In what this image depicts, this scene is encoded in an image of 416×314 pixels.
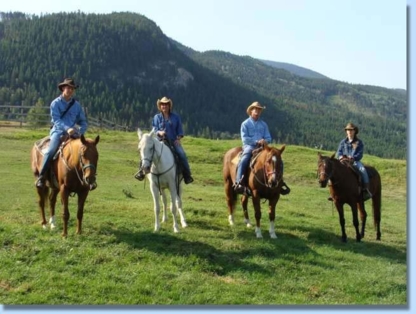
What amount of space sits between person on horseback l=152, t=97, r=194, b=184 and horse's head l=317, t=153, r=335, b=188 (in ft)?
10.6

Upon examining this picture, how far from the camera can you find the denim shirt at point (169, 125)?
12219mm

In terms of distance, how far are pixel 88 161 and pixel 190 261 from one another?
285 centimetres

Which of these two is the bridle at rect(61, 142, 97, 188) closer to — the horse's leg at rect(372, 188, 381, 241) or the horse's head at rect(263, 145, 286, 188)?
the horse's head at rect(263, 145, 286, 188)

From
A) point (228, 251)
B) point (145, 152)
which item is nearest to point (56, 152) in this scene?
point (145, 152)

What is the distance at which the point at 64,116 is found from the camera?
1070 cm

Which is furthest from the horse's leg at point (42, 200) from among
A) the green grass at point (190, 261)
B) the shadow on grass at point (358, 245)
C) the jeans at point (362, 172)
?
the jeans at point (362, 172)

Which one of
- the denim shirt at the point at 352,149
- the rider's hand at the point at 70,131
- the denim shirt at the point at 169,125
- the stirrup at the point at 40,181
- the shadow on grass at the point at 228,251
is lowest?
the shadow on grass at the point at 228,251

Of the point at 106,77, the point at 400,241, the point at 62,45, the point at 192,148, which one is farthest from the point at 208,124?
the point at 400,241

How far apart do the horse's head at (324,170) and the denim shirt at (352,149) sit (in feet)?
4.09

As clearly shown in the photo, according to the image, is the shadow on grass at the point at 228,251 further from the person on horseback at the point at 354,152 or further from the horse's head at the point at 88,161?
the person on horseback at the point at 354,152

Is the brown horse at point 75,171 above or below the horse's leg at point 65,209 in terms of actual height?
above

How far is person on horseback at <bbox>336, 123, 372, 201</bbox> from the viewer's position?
13.0 metres

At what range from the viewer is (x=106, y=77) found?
181 m

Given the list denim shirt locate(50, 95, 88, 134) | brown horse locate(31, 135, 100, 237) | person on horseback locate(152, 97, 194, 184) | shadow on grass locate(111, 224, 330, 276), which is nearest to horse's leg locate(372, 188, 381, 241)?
shadow on grass locate(111, 224, 330, 276)
